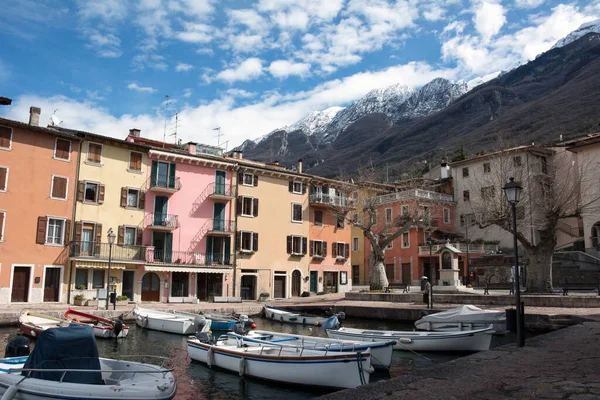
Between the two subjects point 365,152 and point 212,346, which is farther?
point 365,152

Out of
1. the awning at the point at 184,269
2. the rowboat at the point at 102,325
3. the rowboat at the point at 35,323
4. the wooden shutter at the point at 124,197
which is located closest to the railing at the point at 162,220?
the wooden shutter at the point at 124,197

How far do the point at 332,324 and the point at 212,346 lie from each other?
639 centimetres

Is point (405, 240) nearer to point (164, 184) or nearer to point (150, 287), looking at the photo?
point (164, 184)

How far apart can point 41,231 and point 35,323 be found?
531 inches

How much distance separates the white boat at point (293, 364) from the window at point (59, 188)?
24.3 metres

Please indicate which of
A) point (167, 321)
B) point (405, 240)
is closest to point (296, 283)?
point (405, 240)

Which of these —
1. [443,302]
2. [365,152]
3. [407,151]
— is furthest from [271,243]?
[365,152]

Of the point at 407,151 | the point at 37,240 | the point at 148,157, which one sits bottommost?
the point at 37,240

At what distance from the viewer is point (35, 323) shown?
79.4 feet

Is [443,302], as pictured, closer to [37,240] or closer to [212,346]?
[212,346]

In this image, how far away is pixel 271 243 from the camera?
4809 cm

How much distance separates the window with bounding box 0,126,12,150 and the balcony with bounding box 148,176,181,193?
1051 centimetres

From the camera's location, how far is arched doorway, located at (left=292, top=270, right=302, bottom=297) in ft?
163

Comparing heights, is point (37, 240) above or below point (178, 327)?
above
